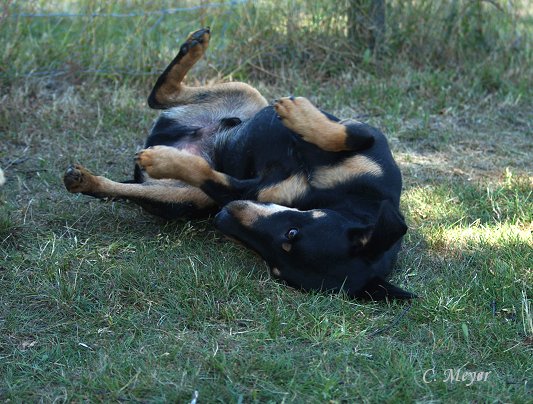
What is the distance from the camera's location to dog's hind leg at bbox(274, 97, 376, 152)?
13.7ft

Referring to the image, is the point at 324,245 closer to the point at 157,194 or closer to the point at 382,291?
the point at 382,291

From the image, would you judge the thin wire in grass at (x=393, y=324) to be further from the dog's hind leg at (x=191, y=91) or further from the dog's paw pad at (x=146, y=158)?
the dog's hind leg at (x=191, y=91)

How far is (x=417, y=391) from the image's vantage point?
316 centimetres

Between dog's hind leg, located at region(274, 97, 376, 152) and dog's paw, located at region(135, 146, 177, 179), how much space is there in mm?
654

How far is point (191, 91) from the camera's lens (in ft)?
17.3

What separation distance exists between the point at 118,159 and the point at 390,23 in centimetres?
299

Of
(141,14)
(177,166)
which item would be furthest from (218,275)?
(141,14)

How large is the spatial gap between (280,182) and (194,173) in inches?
19.2

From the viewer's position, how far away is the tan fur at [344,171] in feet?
13.5

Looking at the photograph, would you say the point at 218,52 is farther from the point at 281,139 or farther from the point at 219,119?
the point at 281,139

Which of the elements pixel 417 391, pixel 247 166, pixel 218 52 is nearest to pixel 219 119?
pixel 247 166

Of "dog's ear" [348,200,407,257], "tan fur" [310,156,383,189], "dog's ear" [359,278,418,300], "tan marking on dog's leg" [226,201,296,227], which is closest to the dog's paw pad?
"tan marking on dog's leg" [226,201,296,227]

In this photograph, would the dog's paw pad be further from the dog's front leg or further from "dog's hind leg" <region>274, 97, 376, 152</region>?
"dog's hind leg" <region>274, 97, 376, 152</region>

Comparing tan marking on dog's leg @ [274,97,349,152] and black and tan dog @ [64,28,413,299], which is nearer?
black and tan dog @ [64,28,413,299]
